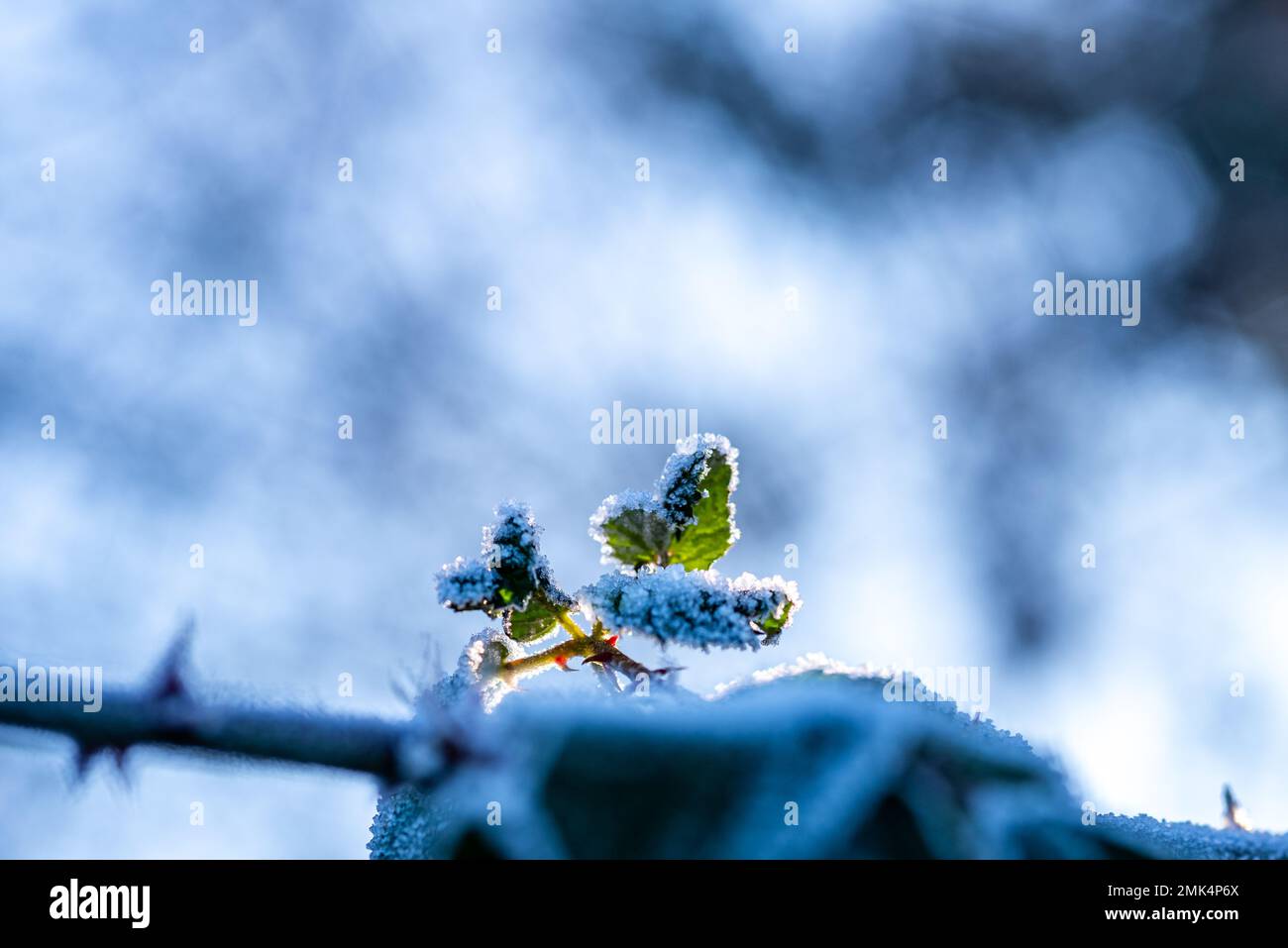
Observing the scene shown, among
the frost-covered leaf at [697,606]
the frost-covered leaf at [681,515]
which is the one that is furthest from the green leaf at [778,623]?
the frost-covered leaf at [681,515]

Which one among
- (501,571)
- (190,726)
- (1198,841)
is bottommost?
(1198,841)

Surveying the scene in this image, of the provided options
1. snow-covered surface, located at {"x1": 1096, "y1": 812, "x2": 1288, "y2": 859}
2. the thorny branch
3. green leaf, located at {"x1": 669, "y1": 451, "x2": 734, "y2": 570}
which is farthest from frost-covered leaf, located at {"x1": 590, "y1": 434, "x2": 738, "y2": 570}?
snow-covered surface, located at {"x1": 1096, "y1": 812, "x2": 1288, "y2": 859}

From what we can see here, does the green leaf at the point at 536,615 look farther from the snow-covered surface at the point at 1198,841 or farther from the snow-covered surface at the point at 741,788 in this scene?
the snow-covered surface at the point at 1198,841

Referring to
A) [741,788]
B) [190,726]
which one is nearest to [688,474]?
[741,788]

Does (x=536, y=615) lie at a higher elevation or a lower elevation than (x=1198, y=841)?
higher

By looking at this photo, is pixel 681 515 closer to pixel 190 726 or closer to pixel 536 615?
pixel 536 615
